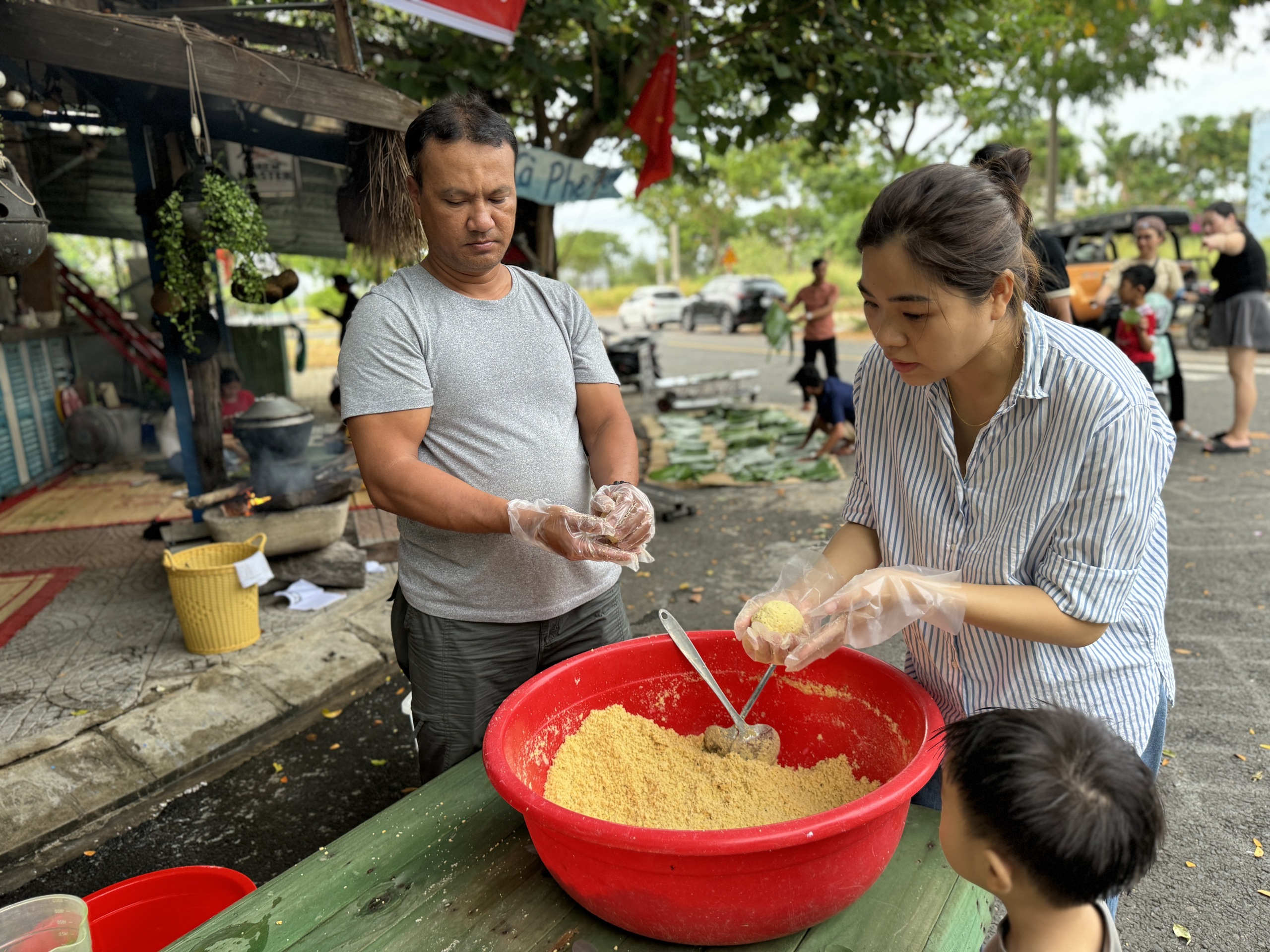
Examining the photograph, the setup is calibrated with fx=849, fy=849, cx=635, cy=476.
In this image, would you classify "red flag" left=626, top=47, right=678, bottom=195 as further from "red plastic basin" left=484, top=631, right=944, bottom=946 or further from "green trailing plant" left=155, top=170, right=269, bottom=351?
"red plastic basin" left=484, top=631, right=944, bottom=946

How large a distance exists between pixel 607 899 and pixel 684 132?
4677mm

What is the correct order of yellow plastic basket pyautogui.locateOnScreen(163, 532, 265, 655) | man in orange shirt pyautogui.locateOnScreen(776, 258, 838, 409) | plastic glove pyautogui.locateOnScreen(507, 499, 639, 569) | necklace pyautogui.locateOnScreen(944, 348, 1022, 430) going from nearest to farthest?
necklace pyautogui.locateOnScreen(944, 348, 1022, 430) → plastic glove pyautogui.locateOnScreen(507, 499, 639, 569) → yellow plastic basket pyautogui.locateOnScreen(163, 532, 265, 655) → man in orange shirt pyautogui.locateOnScreen(776, 258, 838, 409)

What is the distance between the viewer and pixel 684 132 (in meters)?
5.07

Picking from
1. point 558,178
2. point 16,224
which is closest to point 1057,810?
point 16,224

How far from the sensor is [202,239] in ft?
12.5

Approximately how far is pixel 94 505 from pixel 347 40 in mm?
4454

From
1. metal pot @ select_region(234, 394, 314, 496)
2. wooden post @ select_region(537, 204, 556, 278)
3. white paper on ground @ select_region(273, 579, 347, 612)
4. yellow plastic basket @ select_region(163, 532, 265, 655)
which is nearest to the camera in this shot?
yellow plastic basket @ select_region(163, 532, 265, 655)

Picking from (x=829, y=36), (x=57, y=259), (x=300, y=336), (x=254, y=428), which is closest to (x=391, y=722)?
(x=254, y=428)

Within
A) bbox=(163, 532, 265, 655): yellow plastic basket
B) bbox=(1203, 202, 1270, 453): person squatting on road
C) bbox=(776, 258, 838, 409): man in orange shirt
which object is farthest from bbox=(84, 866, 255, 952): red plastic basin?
bbox=(776, 258, 838, 409): man in orange shirt

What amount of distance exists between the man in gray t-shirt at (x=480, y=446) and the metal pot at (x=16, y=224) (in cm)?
133

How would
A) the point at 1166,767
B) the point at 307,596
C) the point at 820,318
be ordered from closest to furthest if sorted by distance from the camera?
the point at 1166,767 → the point at 307,596 → the point at 820,318

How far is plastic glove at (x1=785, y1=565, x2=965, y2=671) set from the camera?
1312 mm

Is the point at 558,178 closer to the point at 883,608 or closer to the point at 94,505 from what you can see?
the point at 94,505

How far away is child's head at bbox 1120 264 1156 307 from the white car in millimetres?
17281
